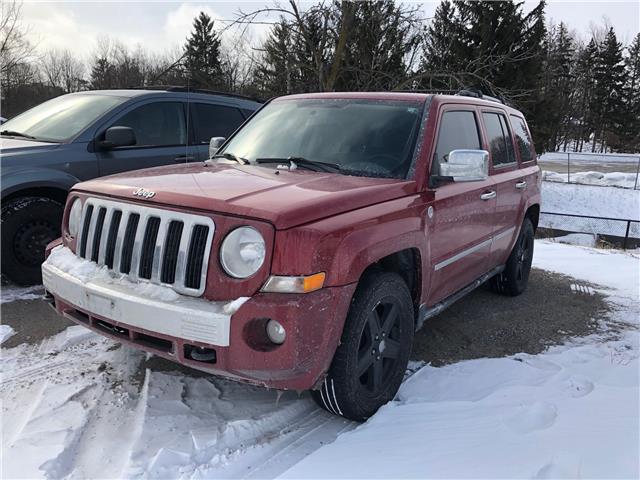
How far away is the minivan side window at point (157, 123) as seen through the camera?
18.7ft

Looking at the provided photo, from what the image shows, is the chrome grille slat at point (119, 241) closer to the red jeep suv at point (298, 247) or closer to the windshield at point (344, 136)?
the red jeep suv at point (298, 247)

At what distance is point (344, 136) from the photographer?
368 centimetres

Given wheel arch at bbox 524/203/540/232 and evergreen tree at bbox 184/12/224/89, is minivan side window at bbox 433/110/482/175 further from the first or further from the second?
evergreen tree at bbox 184/12/224/89

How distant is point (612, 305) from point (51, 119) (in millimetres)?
6213

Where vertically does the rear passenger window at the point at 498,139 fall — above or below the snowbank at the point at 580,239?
above

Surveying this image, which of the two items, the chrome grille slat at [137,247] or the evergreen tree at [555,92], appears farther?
the evergreen tree at [555,92]

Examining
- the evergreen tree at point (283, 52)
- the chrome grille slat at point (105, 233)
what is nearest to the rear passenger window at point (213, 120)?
the chrome grille slat at point (105, 233)

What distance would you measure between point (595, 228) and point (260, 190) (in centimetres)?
1488

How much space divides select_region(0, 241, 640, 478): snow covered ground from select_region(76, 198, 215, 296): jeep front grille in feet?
2.62

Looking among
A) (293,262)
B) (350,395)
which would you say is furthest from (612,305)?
(293,262)

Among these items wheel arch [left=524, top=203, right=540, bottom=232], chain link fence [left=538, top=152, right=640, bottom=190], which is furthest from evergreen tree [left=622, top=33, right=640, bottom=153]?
wheel arch [left=524, top=203, right=540, bottom=232]

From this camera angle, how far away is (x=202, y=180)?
120 inches

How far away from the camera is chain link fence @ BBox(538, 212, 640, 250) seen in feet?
45.8

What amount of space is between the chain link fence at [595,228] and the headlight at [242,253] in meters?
13.4
